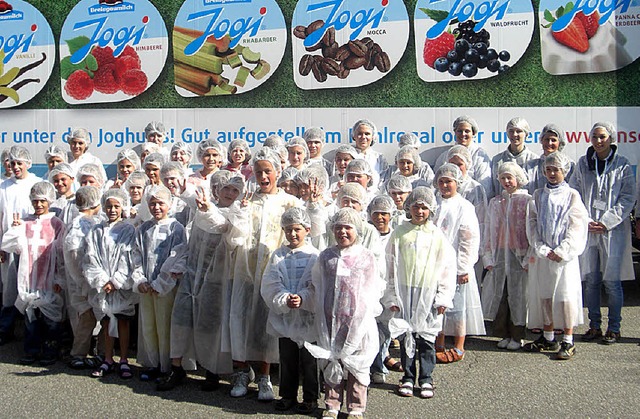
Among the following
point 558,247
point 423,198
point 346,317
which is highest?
point 423,198

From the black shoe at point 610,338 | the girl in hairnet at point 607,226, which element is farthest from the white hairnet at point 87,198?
the black shoe at point 610,338

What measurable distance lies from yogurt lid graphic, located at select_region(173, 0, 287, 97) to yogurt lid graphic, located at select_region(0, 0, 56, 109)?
1.44 metres

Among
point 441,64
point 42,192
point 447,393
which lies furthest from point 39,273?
point 441,64

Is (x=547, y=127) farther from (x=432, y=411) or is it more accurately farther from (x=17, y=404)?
(x=17, y=404)

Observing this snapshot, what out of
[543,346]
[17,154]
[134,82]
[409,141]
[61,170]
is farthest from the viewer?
[134,82]

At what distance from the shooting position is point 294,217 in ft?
15.9

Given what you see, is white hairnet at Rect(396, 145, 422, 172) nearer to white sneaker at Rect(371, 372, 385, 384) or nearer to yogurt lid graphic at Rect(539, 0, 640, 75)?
yogurt lid graphic at Rect(539, 0, 640, 75)

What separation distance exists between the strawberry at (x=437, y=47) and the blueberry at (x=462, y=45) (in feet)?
0.14

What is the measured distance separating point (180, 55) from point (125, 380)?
11.5 feet

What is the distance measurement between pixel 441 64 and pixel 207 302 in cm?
338

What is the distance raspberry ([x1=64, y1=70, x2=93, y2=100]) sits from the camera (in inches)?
315

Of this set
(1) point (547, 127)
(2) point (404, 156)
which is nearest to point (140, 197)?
(2) point (404, 156)

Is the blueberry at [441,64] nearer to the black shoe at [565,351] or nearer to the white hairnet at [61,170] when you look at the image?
the black shoe at [565,351]

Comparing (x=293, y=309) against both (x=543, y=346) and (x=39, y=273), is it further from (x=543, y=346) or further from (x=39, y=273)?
(x=543, y=346)
